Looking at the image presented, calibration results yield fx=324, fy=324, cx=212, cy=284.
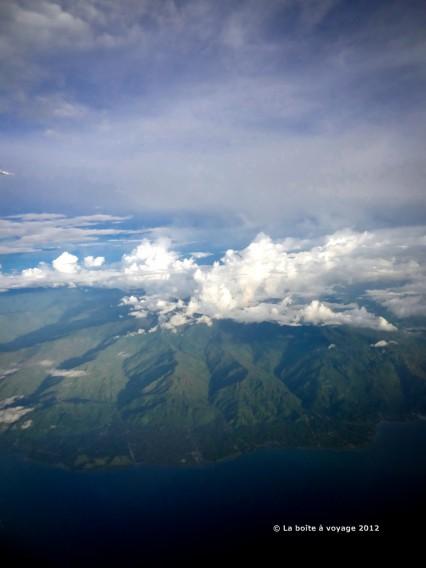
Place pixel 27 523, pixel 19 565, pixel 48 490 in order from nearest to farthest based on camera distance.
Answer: pixel 19 565 < pixel 27 523 < pixel 48 490

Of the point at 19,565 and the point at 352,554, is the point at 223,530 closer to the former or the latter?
the point at 352,554

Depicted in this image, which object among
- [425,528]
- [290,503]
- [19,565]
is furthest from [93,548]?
[425,528]

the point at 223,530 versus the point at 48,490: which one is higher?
the point at 223,530

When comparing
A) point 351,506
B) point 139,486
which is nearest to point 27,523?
point 139,486

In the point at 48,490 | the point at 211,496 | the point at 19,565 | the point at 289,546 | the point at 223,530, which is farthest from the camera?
the point at 48,490

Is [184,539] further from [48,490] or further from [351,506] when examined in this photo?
[48,490]

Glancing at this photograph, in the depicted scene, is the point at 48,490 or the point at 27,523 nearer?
the point at 27,523

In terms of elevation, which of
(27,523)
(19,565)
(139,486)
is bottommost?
(139,486)
